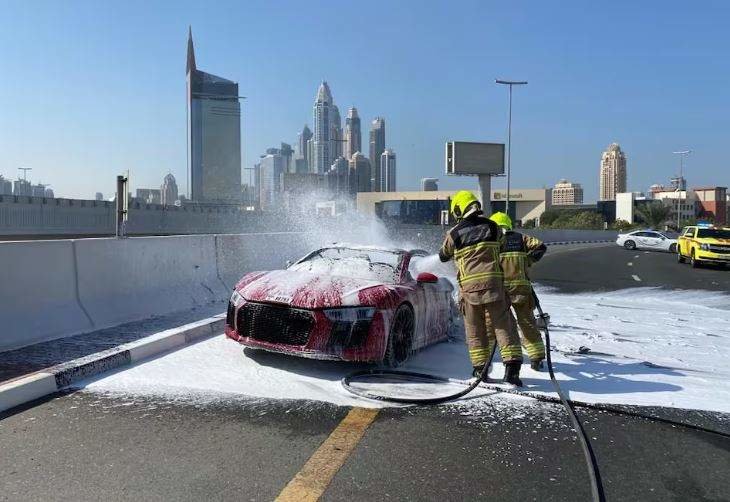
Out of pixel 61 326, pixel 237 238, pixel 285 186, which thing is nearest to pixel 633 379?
pixel 61 326

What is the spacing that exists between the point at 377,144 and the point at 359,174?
25.0 metres

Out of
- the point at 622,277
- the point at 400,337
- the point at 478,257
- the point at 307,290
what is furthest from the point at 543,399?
the point at 622,277

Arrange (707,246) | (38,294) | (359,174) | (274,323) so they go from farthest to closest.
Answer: (359,174)
(707,246)
(38,294)
(274,323)

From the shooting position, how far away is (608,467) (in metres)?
3.74

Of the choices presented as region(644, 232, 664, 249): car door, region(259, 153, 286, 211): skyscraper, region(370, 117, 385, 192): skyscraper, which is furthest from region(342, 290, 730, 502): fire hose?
region(370, 117, 385, 192): skyscraper

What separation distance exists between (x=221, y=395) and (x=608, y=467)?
9.58ft

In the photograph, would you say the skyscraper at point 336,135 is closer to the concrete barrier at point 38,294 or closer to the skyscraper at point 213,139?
the skyscraper at point 213,139

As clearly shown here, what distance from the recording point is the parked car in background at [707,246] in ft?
73.8

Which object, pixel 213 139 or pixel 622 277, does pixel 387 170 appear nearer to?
pixel 213 139

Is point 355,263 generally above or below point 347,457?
above

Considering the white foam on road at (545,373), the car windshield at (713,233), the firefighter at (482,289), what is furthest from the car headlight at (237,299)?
the car windshield at (713,233)

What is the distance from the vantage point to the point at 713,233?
78.7 feet

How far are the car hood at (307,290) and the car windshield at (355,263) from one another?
0.91ft

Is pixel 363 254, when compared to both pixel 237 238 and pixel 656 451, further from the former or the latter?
pixel 237 238
